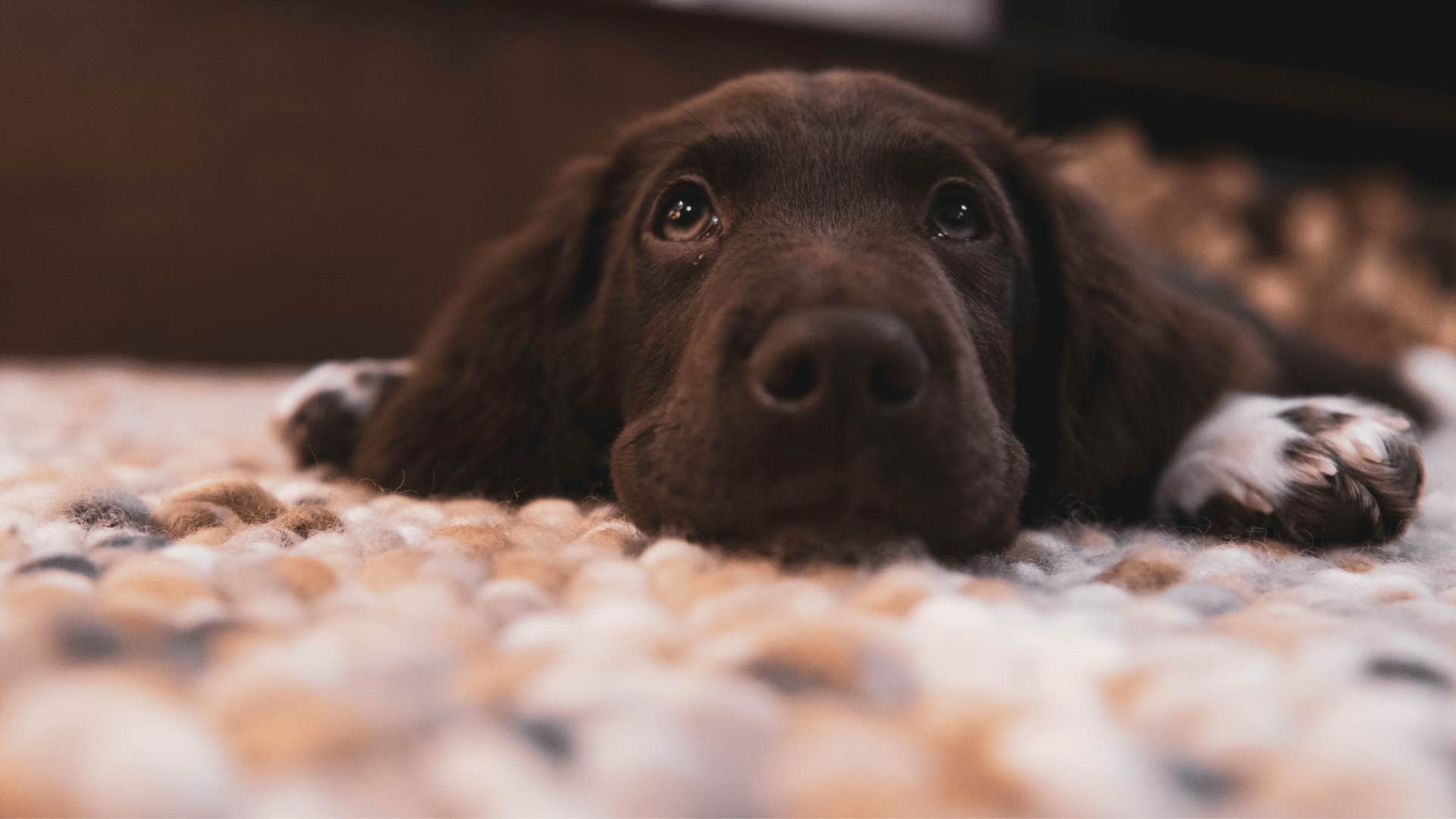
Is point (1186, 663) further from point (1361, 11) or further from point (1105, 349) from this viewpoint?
point (1361, 11)

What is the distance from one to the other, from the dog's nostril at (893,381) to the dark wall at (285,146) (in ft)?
10.4

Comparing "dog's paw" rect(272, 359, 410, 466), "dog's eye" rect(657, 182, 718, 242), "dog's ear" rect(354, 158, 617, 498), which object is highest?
"dog's eye" rect(657, 182, 718, 242)

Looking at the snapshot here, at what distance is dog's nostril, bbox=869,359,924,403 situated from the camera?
1028mm

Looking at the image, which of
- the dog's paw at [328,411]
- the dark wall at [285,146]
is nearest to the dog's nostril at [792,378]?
the dog's paw at [328,411]

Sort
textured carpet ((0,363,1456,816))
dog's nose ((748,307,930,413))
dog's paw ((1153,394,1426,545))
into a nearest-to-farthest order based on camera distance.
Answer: textured carpet ((0,363,1456,816)) < dog's nose ((748,307,930,413)) < dog's paw ((1153,394,1426,545))

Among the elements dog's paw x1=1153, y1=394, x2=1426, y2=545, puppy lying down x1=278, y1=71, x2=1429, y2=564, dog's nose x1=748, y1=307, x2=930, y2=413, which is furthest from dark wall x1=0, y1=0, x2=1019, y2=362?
dog's nose x1=748, y1=307, x2=930, y2=413

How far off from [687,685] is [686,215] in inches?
44.3

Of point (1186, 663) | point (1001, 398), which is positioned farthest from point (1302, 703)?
point (1001, 398)

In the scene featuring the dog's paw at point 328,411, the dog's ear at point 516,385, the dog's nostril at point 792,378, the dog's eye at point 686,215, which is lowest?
the dog's paw at point 328,411

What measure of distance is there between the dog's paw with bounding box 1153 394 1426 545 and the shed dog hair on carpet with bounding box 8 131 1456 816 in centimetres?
16

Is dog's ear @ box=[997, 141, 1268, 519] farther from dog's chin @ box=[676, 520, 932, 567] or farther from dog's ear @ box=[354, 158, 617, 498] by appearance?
dog's ear @ box=[354, 158, 617, 498]

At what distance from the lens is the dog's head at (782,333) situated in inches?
41.4

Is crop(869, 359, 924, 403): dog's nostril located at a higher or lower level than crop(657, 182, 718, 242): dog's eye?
lower

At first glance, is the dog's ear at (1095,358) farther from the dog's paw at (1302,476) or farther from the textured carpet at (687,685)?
the textured carpet at (687,685)
